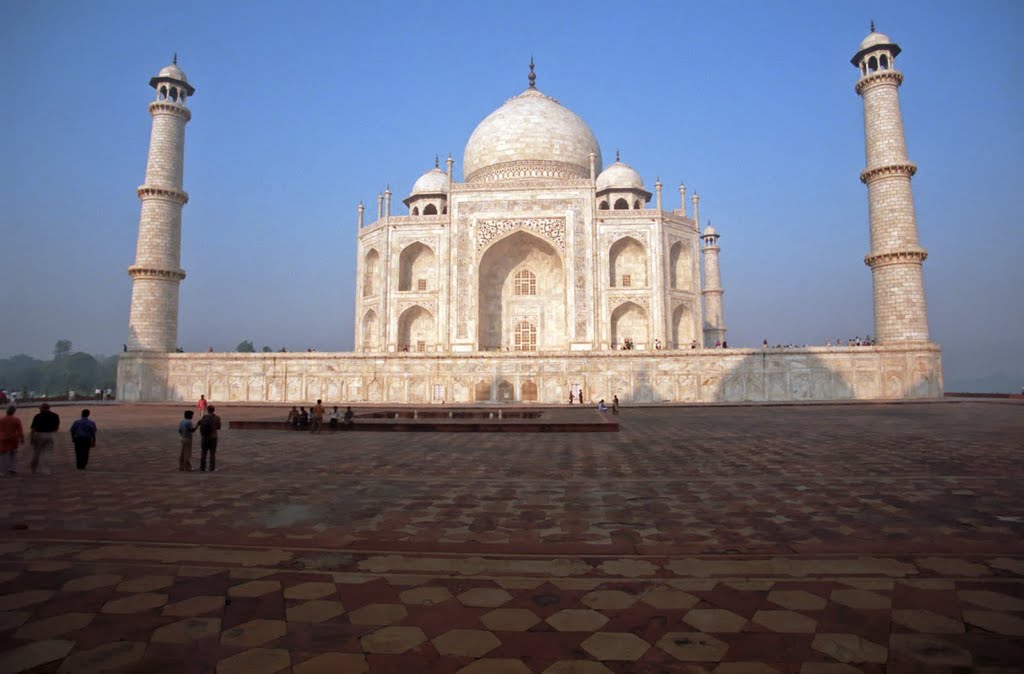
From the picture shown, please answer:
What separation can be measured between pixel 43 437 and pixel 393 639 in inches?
235

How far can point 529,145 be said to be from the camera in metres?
31.1

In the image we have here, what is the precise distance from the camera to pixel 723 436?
30.1 ft

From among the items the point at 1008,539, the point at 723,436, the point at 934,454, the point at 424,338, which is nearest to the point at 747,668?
the point at 1008,539

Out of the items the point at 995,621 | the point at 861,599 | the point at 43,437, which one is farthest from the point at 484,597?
the point at 43,437

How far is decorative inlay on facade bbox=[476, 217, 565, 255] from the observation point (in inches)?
1054

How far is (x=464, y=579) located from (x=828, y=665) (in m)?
1.50

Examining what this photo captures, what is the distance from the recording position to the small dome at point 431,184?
3250cm

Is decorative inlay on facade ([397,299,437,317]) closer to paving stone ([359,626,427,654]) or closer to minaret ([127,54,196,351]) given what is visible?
minaret ([127,54,196,351])

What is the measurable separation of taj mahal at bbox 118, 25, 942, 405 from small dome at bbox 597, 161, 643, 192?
13 centimetres

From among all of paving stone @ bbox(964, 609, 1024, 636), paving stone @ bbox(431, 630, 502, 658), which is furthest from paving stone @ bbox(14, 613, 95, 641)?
paving stone @ bbox(964, 609, 1024, 636)

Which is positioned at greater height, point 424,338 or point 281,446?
point 424,338

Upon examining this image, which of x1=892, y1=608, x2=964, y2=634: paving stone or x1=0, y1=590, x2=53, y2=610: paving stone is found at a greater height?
x1=0, y1=590, x2=53, y2=610: paving stone

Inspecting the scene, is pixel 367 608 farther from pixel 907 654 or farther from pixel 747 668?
pixel 907 654

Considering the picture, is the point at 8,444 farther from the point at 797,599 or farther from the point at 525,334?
the point at 525,334
